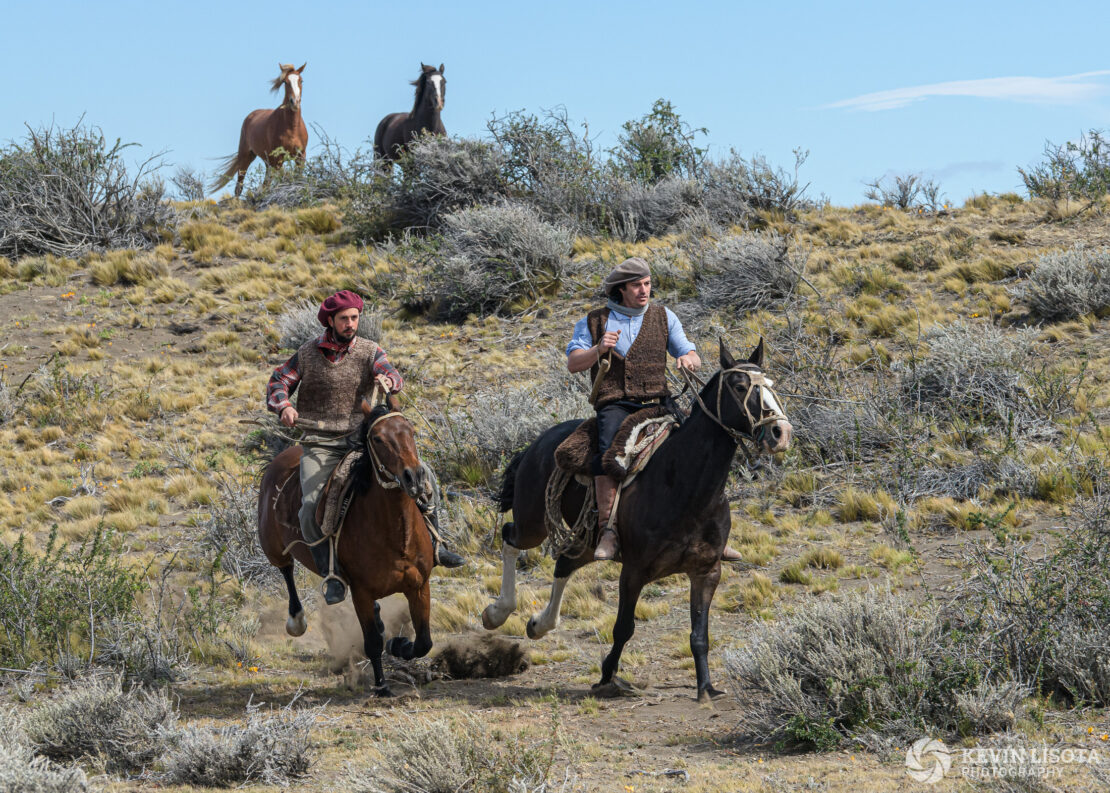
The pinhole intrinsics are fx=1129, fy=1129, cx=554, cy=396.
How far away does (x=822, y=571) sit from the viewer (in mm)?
10461

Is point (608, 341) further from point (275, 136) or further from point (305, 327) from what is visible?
point (275, 136)

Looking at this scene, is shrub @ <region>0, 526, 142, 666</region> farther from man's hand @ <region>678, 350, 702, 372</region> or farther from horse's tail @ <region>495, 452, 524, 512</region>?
man's hand @ <region>678, 350, 702, 372</region>

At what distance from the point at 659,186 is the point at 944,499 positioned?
1188 centimetres

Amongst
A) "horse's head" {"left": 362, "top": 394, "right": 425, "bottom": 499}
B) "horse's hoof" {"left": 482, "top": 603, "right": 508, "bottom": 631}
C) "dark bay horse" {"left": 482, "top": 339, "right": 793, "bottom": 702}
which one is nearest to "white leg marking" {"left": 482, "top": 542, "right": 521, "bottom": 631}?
"horse's hoof" {"left": 482, "top": 603, "right": 508, "bottom": 631}

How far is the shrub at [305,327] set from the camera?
60.5 feet

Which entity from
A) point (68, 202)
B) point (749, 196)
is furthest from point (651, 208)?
point (68, 202)

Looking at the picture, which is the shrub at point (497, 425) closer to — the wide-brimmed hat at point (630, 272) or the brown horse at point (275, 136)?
the wide-brimmed hat at point (630, 272)

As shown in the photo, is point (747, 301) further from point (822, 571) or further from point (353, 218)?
point (353, 218)

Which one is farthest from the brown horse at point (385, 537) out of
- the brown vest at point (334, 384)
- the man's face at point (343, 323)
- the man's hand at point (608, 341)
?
the man's hand at point (608, 341)

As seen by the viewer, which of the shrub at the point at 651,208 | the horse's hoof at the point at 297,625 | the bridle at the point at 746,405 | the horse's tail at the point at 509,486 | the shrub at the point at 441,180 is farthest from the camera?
the shrub at the point at 441,180

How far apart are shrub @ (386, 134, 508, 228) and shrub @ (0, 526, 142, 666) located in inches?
542

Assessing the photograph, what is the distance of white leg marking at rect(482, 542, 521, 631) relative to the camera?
29.2ft

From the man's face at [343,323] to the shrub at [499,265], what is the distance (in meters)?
11.0

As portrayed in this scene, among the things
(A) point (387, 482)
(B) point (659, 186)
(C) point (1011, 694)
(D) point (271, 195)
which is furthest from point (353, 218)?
(C) point (1011, 694)
